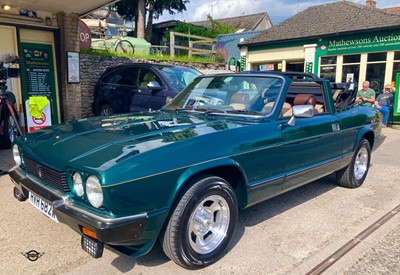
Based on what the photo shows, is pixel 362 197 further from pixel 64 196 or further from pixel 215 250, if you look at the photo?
pixel 64 196

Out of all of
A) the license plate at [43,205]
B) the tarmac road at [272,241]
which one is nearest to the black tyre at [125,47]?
the tarmac road at [272,241]

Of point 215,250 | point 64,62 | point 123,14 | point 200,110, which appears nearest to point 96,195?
point 215,250

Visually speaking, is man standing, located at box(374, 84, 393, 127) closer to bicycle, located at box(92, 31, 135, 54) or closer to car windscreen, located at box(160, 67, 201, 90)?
car windscreen, located at box(160, 67, 201, 90)

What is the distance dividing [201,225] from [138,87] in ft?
18.2

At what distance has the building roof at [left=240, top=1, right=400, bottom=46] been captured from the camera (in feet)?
52.9

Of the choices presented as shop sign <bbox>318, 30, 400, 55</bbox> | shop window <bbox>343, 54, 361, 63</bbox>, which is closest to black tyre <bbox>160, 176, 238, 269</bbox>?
shop sign <bbox>318, 30, 400, 55</bbox>

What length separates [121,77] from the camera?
27.9 feet

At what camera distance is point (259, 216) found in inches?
155

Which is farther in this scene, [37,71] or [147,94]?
[37,71]

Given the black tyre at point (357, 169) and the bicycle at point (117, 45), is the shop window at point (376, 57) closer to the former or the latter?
the bicycle at point (117, 45)

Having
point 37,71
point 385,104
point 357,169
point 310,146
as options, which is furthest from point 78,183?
point 385,104

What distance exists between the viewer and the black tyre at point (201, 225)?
8.49 ft

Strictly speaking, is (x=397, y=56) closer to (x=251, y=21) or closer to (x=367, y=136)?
(x=367, y=136)

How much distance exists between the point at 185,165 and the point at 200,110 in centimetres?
145
